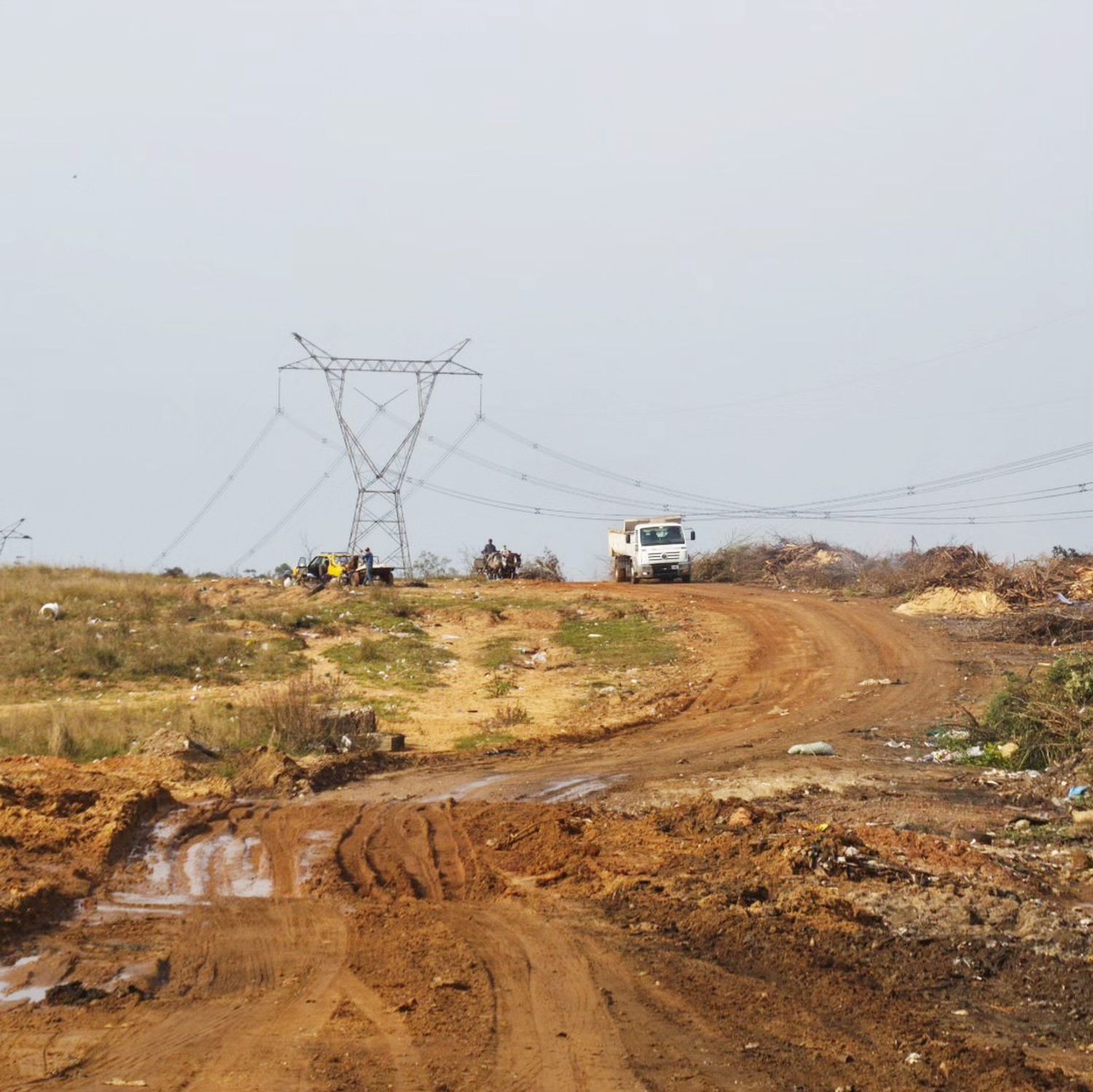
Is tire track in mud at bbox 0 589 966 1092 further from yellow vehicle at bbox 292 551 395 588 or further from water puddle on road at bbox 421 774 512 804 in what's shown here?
yellow vehicle at bbox 292 551 395 588

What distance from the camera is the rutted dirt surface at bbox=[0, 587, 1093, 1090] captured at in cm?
665

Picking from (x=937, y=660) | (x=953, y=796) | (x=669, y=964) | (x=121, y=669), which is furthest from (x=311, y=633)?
(x=669, y=964)

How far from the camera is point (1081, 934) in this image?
8898 millimetres

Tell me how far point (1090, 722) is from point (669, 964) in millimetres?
9271

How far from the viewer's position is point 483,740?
19672 mm

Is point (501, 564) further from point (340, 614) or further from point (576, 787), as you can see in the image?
point (576, 787)

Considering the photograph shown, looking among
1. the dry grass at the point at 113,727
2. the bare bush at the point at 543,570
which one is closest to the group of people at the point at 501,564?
the bare bush at the point at 543,570

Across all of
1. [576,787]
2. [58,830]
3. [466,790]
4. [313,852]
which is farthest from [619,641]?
[58,830]

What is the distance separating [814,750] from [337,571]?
30.0 meters

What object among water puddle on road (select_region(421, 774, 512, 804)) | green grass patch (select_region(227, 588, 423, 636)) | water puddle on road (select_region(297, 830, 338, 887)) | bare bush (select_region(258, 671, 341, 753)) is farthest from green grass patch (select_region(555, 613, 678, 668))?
water puddle on road (select_region(297, 830, 338, 887))

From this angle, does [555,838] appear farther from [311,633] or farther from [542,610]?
[542,610]

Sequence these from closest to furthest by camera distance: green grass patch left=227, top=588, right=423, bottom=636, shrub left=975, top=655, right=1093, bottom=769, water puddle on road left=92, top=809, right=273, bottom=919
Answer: water puddle on road left=92, top=809, right=273, bottom=919 < shrub left=975, top=655, right=1093, bottom=769 < green grass patch left=227, top=588, right=423, bottom=636

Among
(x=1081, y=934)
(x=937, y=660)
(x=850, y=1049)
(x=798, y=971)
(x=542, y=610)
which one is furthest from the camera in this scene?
(x=542, y=610)

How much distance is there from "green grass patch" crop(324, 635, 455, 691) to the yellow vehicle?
13.7 metres
